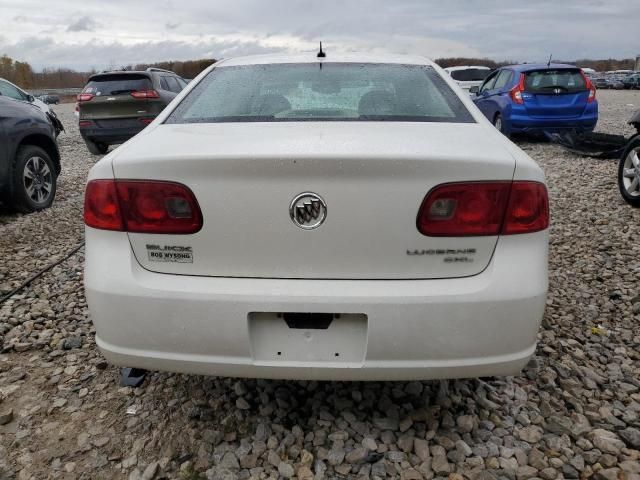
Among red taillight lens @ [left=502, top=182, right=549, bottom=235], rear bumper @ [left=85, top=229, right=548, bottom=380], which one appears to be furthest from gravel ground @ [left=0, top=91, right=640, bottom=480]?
red taillight lens @ [left=502, top=182, right=549, bottom=235]

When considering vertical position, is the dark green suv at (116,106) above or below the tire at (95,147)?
above

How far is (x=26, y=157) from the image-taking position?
569 cm

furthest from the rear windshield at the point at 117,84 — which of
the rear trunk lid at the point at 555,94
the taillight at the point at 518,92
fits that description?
the rear trunk lid at the point at 555,94

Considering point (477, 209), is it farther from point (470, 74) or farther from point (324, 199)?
point (470, 74)

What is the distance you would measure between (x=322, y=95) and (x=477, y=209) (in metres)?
1.05

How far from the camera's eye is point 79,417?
2.34 m

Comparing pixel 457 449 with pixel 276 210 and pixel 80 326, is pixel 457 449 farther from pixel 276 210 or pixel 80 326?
pixel 80 326

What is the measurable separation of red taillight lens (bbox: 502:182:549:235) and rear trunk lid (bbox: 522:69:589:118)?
29.5 feet

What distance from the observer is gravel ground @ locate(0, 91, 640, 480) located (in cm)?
203

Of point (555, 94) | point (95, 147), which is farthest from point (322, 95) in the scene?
point (95, 147)

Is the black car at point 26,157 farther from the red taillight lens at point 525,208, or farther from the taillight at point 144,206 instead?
the red taillight lens at point 525,208

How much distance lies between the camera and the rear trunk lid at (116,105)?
33.2ft

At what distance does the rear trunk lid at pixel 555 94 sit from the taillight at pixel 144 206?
375 inches

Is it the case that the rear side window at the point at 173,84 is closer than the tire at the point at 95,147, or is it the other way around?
the tire at the point at 95,147
